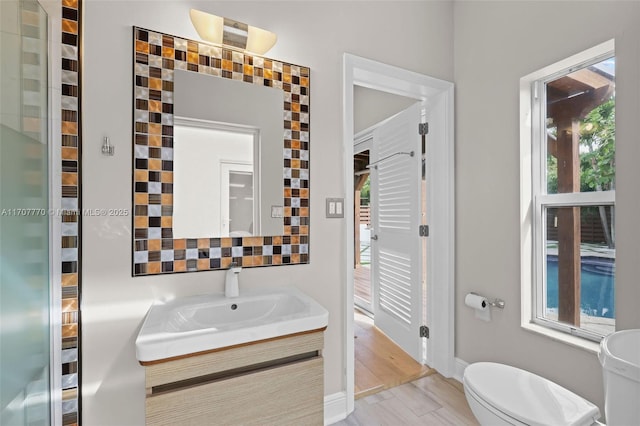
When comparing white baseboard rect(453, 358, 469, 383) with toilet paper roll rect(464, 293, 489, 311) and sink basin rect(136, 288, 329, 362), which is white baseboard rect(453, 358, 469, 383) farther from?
sink basin rect(136, 288, 329, 362)

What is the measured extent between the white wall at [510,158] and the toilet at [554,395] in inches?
18.9

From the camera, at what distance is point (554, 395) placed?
1.19 meters

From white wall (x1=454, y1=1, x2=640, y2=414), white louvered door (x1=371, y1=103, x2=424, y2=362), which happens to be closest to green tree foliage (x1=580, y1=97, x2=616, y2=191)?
white wall (x1=454, y1=1, x2=640, y2=414)

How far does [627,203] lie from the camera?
4.41ft

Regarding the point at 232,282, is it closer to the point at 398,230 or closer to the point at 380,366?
the point at 380,366

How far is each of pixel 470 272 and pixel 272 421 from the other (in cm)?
155

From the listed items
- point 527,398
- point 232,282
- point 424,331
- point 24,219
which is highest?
point 24,219

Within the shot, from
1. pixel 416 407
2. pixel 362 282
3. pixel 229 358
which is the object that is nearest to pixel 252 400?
pixel 229 358

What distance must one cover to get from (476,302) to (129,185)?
6.63 ft

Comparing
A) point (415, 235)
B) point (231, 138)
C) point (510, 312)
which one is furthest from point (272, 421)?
point (415, 235)

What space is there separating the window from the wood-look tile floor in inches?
26.3

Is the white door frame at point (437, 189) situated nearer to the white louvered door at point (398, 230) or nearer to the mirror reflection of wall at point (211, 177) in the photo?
the white louvered door at point (398, 230)

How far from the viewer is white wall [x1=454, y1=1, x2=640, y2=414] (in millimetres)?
1348

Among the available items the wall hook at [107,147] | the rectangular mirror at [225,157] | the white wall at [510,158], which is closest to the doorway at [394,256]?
the white wall at [510,158]
